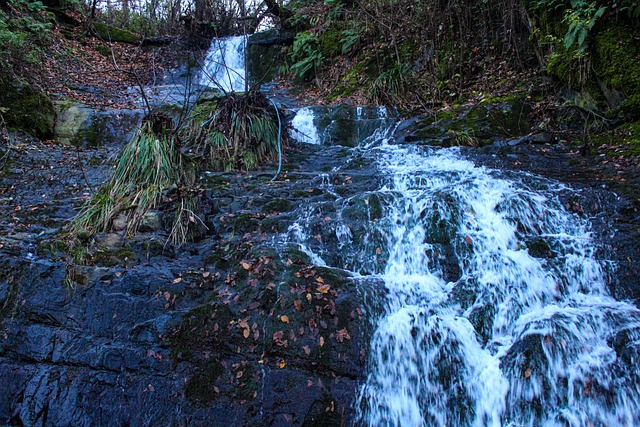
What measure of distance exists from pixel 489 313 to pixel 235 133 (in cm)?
525

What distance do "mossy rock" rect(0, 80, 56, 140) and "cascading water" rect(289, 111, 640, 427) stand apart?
256 inches

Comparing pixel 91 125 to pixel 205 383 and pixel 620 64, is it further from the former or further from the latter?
pixel 620 64

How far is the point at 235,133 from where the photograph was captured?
291 inches

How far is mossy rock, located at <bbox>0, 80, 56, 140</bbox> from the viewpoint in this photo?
26.1ft

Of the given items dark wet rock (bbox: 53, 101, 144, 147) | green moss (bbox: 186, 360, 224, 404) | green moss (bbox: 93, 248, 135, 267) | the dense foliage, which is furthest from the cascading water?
the dense foliage

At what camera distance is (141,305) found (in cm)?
404

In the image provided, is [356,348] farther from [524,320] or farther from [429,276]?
[524,320]

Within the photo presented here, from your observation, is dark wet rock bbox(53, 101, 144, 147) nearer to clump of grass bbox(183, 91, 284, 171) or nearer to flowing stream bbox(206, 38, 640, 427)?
clump of grass bbox(183, 91, 284, 171)

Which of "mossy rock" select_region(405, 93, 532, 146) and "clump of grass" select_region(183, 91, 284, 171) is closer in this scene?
"clump of grass" select_region(183, 91, 284, 171)

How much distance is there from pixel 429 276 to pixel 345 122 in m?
5.38

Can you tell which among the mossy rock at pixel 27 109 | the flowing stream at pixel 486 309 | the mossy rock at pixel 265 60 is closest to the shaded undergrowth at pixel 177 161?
the flowing stream at pixel 486 309

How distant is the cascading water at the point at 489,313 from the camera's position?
3.41m

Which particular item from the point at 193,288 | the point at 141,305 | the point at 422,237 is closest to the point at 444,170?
the point at 422,237

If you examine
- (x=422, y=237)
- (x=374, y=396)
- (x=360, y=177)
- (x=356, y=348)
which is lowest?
(x=374, y=396)
